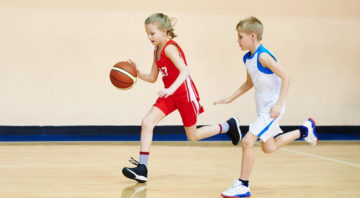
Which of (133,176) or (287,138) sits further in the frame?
(287,138)

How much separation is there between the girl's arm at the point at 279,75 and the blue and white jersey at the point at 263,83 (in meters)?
0.09

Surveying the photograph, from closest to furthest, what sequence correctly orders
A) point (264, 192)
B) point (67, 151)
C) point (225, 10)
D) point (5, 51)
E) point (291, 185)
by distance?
1. point (264, 192)
2. point (291, 185)
3. point (67, 151)
4. point (5, 51)
5. point (225, 10)

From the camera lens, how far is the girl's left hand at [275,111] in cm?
319

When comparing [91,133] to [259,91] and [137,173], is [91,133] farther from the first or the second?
[259,91]

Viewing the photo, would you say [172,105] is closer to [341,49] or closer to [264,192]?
[264,192]

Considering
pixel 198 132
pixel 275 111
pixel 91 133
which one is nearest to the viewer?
pixel 275 111

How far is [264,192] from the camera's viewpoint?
339 cm

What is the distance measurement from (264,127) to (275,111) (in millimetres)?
183

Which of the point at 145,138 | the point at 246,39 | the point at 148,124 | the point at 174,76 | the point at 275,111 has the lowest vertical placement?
the point at 145,138

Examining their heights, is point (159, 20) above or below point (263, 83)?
above

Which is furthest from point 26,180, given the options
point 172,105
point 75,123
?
point 75,123

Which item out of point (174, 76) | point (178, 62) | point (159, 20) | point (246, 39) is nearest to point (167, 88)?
point (174, 76)

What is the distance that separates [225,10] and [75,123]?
273 centimetres

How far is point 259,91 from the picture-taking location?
3463mm
